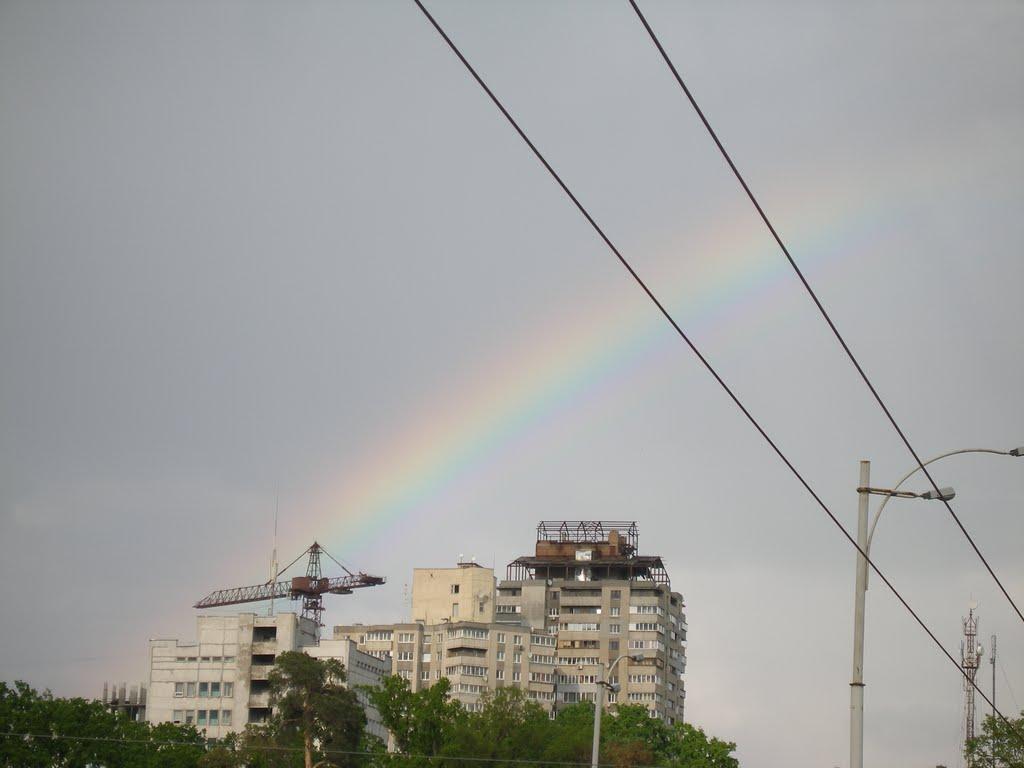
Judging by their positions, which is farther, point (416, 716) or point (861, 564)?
point (416, 716)

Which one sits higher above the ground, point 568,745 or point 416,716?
point 416,716

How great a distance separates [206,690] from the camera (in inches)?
7259

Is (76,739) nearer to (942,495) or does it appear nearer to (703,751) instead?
(703,751)

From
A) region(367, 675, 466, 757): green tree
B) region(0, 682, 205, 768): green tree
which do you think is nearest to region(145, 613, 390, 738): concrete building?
region(0, 682, 205, 768): green tree

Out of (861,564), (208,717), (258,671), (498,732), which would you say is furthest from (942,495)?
(208,717)

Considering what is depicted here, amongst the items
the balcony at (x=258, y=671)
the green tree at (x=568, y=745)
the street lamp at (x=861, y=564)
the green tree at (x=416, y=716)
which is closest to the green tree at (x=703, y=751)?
the green tree at (x=568, y=745)

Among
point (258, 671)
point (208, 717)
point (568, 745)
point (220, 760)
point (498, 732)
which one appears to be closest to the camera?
point (498, 732)

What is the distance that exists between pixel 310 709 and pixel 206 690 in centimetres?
8287

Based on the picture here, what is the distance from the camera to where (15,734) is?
121 meters

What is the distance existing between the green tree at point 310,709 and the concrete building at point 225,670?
73.8 m

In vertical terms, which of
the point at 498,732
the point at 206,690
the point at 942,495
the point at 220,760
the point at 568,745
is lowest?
the point at 220,760

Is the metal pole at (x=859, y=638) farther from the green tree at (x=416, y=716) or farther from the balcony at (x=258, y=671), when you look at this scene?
the balcony at (x=258, y=671)

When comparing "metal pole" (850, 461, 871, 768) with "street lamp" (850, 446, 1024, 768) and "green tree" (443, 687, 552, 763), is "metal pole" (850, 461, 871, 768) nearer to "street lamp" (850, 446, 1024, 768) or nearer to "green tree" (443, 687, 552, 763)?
"street lamp" (850, 446, 1024, 768)

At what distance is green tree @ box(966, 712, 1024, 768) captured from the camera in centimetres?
10888
